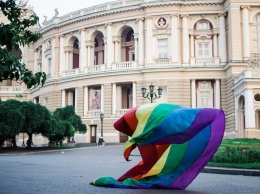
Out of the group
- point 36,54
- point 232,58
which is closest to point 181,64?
point 232,58

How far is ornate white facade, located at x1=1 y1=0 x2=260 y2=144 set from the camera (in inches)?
1679

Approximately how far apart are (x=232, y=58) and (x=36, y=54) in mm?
29365

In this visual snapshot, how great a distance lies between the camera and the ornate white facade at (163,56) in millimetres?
42656

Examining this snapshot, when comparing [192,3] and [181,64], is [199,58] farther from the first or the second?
[192,3]

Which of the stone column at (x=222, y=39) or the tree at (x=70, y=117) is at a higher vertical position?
the stone column at (x=222, y=39)

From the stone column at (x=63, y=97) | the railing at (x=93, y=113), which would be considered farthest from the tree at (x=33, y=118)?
the stone column at (x=63, y=97)

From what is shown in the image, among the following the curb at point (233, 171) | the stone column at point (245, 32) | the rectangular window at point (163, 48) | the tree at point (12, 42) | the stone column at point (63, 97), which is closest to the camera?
the tree at point (12, 42)

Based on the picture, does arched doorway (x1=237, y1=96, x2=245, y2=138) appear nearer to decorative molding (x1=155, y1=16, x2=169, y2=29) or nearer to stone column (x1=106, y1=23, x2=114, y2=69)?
decorative molding (x1=155, y1=16, x2=169, y2=29)

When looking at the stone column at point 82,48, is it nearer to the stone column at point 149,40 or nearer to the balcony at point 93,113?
the balcony at point 93,113

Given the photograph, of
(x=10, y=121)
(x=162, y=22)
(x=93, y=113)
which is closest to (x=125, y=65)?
(x=162, y=22)

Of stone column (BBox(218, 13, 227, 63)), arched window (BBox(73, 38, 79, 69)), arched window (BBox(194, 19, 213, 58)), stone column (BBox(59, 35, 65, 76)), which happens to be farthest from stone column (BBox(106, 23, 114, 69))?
stone column (BBox(218, 13, 227, 63))

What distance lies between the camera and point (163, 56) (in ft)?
149

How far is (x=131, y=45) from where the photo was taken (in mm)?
49812

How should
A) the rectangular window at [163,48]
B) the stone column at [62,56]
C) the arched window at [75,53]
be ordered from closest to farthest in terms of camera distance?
the rectangular window at [163,48] → the stone column at [62,56] → the arched window at [75,53]
